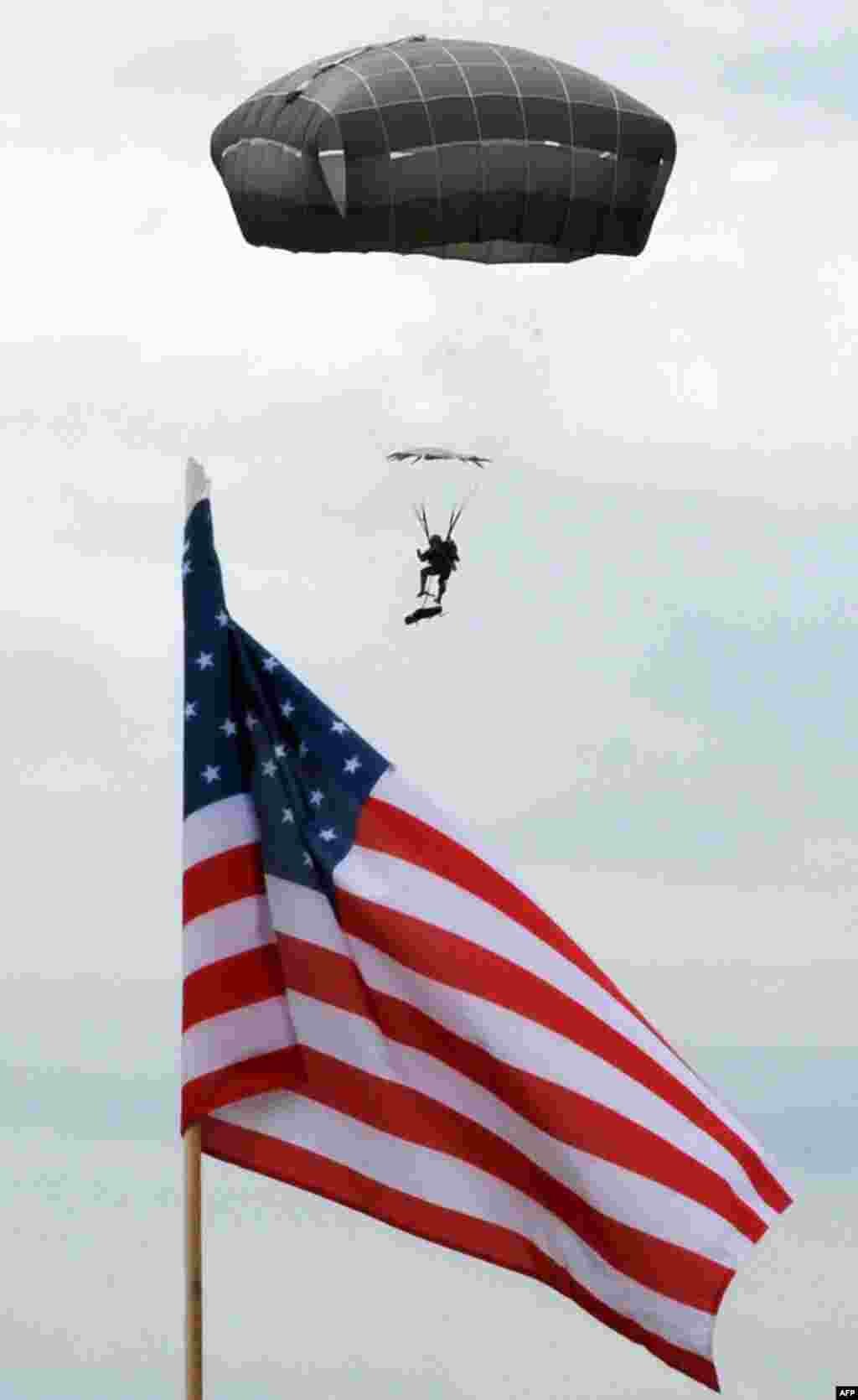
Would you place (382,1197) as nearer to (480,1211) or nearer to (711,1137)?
(480,1211)

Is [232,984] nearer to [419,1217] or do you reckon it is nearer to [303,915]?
[303,915]

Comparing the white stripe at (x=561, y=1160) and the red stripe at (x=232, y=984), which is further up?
the red stripe at (x=232, y=984)

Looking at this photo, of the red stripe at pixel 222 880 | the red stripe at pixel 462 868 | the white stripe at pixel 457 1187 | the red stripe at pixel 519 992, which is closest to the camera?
the red stripe at pixel 222 880

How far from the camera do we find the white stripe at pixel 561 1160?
16359mm

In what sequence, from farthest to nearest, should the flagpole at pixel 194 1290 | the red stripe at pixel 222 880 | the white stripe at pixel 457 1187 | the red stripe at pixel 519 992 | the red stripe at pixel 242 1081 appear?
1. the red stripe at pixel 519 992
2. the white stripe at pixel 457 1187
3. the red stripe at pixel 222 880
4. the red stripe at pixel 242 1081
5. the flagpole at pixel 194 1290

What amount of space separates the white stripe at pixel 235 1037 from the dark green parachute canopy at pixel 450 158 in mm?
28660

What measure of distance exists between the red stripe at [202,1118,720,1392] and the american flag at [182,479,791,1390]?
11mm

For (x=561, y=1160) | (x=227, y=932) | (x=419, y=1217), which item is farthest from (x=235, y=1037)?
(x=561, y=1160)

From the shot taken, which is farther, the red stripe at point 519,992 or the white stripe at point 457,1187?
the red stripe at point 519,992

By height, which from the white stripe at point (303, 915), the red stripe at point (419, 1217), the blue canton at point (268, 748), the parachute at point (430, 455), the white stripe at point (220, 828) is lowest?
the red stripe at point (419, 1217)

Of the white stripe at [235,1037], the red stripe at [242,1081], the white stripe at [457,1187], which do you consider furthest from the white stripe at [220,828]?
the white stripe at [457,1187]

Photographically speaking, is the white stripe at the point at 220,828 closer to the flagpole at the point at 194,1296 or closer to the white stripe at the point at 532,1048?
the white stripe at the point at 532,1048

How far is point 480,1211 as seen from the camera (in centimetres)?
1647

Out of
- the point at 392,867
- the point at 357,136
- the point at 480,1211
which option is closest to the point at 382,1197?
the point at 480,1211
